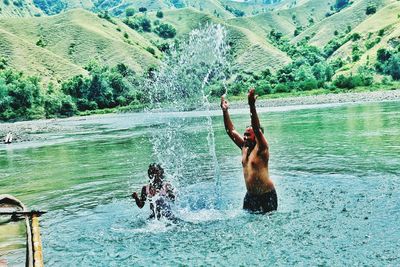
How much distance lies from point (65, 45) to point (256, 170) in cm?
15700

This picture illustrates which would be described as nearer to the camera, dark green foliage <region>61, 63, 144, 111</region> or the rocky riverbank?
the rocky riverbank

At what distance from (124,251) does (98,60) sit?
14764 cm

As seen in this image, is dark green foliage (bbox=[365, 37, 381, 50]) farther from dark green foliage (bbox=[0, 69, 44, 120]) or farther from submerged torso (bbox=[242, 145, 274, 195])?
submerged torso (bbox=[242, 145, 274, 195])

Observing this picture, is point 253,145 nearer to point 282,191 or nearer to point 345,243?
point 345,243

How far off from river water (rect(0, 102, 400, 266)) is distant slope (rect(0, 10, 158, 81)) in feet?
365

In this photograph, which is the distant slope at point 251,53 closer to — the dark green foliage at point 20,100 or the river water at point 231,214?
the dark green foliage at point 20,100

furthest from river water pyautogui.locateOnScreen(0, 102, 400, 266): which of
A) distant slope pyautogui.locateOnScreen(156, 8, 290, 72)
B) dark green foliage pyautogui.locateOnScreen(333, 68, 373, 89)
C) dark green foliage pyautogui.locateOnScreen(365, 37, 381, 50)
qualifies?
distant slope pyautogui.locateOnScreen(156, 8, 290, 72)

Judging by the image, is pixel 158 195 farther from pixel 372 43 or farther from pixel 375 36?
pixel 375 36

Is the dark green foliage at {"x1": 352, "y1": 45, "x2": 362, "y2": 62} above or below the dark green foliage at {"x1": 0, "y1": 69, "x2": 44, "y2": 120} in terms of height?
above

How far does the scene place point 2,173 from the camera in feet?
82.1

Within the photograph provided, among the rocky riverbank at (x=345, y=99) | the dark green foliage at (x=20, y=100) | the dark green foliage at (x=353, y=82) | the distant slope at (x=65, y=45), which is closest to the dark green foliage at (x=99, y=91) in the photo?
the dark green foliage at (x=20, y=100)

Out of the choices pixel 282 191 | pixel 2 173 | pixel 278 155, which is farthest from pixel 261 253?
pixel 2 173

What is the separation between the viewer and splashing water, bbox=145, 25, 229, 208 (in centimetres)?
1793

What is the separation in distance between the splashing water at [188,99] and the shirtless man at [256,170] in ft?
7.03
